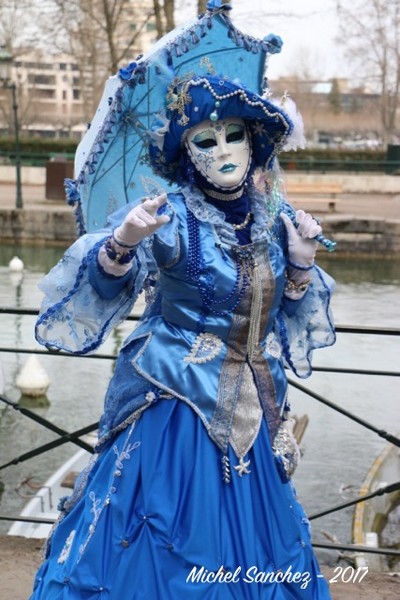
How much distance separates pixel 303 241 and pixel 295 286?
0.41 ft

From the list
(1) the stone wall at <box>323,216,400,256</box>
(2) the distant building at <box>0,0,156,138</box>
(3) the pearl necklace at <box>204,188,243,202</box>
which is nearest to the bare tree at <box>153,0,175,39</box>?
(2) the distant building at <box>0,0,156,138</box>

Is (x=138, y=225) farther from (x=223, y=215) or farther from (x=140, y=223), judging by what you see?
(x=223, y=215)

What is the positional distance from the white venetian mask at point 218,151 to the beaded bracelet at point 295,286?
0.30m

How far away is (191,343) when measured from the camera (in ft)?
7.95

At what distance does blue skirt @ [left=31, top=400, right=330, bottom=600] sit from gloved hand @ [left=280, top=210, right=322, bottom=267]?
46 cm

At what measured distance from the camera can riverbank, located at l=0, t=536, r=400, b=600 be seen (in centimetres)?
312

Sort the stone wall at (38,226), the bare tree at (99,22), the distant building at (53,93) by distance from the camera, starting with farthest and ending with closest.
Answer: the distant building at (53,93) → the stone wall at (38,226) → the bare tree at (99,22)

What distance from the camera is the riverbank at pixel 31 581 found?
10.2ft

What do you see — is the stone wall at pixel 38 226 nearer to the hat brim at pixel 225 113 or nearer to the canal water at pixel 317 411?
the canal water at pixel 317 411

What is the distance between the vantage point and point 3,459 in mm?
8617

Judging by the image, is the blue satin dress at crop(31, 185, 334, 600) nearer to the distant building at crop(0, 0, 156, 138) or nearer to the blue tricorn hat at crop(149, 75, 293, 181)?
the blue tricorn hat at crop(149, 75, 293, 181)

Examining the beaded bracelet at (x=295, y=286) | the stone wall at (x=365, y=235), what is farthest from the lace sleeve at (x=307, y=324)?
Answer: the stone wall at (x=365, y=235)

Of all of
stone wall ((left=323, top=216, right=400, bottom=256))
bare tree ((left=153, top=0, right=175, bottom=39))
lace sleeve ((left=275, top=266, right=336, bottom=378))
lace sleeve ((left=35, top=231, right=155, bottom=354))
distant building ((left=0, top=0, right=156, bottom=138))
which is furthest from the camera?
distant building ((left=0, top=0, right=156, bottom=138))

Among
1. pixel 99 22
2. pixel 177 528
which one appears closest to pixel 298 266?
pixel 177 528
